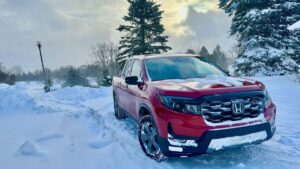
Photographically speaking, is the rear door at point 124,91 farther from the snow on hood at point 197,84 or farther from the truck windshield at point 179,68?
the snow on hood at point 197,84

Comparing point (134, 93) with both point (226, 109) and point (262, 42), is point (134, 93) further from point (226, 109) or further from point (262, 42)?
point (262, 42)

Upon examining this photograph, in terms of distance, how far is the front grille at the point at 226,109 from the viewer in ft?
12.8

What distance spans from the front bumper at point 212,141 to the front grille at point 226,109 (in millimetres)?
168

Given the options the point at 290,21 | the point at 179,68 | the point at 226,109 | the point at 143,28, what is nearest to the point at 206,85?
the point at 226,109

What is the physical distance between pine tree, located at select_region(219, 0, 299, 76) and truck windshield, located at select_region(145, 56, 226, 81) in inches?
539

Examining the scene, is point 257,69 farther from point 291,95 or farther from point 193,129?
point 193,129

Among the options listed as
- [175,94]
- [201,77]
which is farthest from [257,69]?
[175,94]

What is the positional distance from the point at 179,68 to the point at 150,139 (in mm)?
1678

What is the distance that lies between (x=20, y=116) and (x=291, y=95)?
902 centimetres

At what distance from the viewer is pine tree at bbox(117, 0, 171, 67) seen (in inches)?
1230

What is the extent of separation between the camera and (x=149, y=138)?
473 centimetres

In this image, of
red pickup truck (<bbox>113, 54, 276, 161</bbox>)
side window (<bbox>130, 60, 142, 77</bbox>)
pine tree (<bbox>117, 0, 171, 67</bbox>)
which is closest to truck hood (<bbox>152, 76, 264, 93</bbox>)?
red pickup truck (<bbox>113, 54, 276, 161</bbox>)

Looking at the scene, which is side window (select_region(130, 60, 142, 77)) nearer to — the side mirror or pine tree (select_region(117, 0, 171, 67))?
the side mirror

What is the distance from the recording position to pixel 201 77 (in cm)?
528
